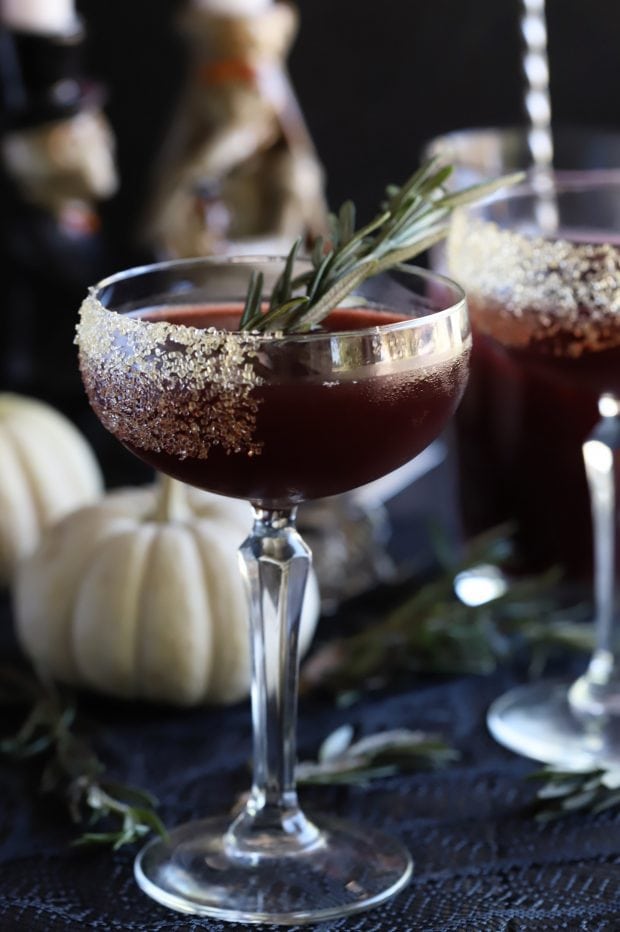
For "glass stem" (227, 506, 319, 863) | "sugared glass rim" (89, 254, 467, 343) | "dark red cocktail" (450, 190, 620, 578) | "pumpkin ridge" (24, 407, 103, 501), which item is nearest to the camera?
"sugared glass rim" (89, 254, 467, 343)

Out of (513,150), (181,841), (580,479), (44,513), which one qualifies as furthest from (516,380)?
(181,841)

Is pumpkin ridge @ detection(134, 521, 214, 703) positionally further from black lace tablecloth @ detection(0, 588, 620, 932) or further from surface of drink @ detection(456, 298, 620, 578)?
surface of drink @ detection(456, 298, 620, 578)

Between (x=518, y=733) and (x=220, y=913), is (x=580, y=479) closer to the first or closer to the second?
(x=518, y=733)

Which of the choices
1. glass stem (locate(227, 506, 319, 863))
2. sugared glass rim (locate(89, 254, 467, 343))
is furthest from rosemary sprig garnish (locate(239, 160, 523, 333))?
glass stem (locate(227, 506, 319, 863))

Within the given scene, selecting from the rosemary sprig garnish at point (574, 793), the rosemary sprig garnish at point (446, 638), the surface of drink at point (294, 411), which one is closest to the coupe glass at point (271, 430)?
the surface of drink at point (294, 411)

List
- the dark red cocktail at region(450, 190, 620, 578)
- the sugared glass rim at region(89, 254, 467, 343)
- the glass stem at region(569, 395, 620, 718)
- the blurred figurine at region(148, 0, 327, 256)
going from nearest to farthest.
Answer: the sugared glass rim at region(89, 254, 467, 343)
the dark red cocktail at region(450, 190, 620, 578)
the glass stem at region(569, 395, 620, 718)
the blurred figurine at region(148, 0, 327, 256)

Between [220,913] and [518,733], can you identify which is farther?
[518,733]

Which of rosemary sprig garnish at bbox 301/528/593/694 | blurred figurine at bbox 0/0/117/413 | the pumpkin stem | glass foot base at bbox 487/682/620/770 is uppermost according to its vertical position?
blurred figurine at bbox 0/0/117/413

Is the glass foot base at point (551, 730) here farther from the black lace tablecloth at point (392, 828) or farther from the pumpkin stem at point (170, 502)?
the pumpkin stem at point (170, 502)
